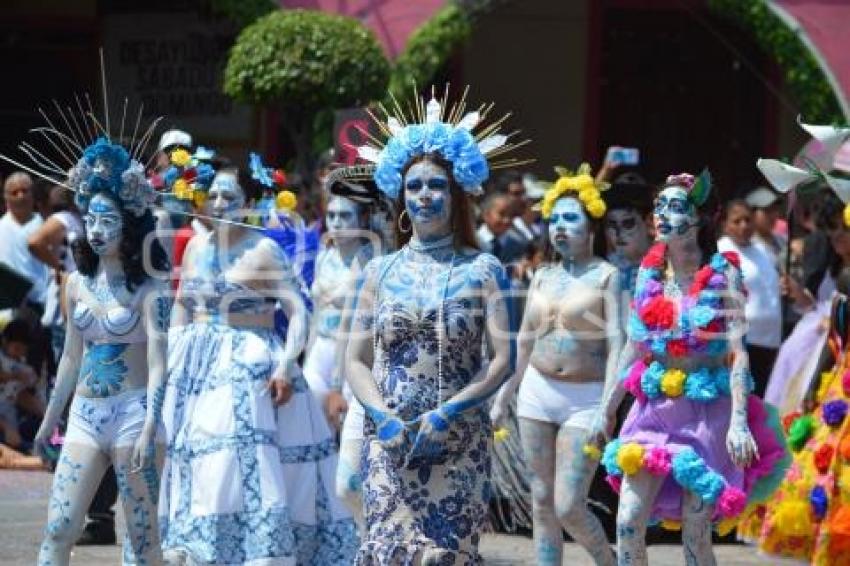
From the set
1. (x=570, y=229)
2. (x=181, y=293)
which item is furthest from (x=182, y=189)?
(x=570, y=229)

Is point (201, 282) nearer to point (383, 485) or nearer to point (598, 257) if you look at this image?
point (598, 257)

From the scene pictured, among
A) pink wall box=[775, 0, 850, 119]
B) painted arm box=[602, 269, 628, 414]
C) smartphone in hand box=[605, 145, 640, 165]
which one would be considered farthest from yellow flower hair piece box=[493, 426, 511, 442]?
pink wall box=[775, 0, 850, 119]

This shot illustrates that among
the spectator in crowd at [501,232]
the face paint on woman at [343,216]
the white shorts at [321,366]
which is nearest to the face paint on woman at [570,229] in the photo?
the face paint on woman at [343,216]

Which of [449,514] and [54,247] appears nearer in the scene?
[449,514]

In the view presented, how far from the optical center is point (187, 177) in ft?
34.3

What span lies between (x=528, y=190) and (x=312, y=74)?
175 cm

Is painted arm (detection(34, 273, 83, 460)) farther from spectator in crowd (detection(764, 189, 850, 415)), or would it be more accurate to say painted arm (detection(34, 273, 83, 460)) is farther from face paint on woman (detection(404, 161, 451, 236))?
spectator in crowd (detection(764, 189, 850, 415))

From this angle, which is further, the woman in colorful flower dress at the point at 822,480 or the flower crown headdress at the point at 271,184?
the woman in colorful flower dress at the point at 822,480

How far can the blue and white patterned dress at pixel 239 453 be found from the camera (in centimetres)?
1002

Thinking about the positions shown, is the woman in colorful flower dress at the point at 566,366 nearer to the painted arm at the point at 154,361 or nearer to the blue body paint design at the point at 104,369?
the painted arm at the point at 154,361

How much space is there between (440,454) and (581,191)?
2.86m

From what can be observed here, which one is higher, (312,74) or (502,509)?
(312,74)

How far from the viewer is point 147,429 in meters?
9.12

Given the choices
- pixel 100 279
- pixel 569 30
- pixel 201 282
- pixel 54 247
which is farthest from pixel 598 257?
pixel 569 30
